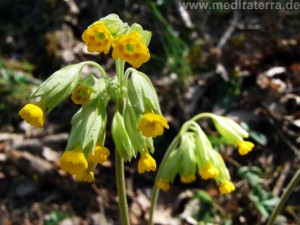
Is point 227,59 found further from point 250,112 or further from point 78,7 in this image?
point 78,7

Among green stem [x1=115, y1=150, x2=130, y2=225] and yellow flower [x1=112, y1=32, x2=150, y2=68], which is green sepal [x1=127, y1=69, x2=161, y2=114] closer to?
yellow flower [x1=112, y1=32, x2=150, y2=68]

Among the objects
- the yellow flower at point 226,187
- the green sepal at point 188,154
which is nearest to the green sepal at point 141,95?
the green sepal at point 188,154

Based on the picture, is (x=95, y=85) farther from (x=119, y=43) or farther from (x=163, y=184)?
(x=163, y=184)

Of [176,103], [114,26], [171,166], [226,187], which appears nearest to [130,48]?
[114,26]

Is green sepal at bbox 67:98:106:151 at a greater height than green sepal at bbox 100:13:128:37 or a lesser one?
lesser

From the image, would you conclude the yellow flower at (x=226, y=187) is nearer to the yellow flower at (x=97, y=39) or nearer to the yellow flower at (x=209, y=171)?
the yellow flower at (x=209, y=171)

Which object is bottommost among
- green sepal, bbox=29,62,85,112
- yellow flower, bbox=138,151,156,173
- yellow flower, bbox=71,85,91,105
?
yellow flower, bbox=138,151,156,173

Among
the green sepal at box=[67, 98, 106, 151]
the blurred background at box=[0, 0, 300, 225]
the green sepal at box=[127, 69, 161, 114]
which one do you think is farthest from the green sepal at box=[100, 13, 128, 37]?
the blurred background at box=[0, 0, 300, 225]
